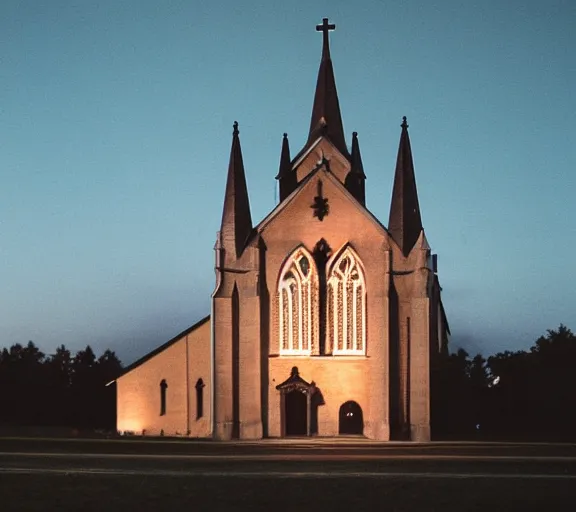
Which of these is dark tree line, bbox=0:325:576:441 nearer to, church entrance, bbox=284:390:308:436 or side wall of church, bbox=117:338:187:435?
church entrance, bbox=284:390:308:436

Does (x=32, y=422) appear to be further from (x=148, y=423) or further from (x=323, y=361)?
(x=323, y=361)

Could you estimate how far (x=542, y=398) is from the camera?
5300 cm

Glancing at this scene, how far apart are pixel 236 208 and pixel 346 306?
23.6ft

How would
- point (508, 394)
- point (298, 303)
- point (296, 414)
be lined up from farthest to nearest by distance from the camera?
point (508, 394) < point (296, 414) < point (298, 303)

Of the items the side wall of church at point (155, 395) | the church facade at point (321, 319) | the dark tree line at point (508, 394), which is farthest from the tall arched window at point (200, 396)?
the dark tree line at point (508, 394)

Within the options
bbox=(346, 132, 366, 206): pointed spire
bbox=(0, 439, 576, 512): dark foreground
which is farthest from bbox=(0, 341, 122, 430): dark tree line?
bbox=(0, 439, 576, 512): dark foreground

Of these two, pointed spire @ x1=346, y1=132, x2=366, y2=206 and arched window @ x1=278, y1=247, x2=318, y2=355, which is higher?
pointed spire @ x1=346, y1=132, x2=366, y2=206

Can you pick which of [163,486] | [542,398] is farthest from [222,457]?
[542,398]

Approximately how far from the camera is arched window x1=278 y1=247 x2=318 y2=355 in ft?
151

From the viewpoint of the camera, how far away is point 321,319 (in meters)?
46.0

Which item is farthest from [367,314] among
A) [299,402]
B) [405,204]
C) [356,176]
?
[356,176]

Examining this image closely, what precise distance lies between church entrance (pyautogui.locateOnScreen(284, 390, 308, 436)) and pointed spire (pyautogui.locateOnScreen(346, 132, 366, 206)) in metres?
11.3

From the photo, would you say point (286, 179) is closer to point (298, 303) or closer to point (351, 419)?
point (298, 303)

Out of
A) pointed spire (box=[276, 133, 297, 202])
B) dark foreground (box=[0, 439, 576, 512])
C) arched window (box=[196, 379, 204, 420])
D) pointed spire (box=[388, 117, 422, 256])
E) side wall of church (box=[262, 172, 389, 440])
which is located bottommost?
dark foreground (box=[0, 439, 576, 512])
